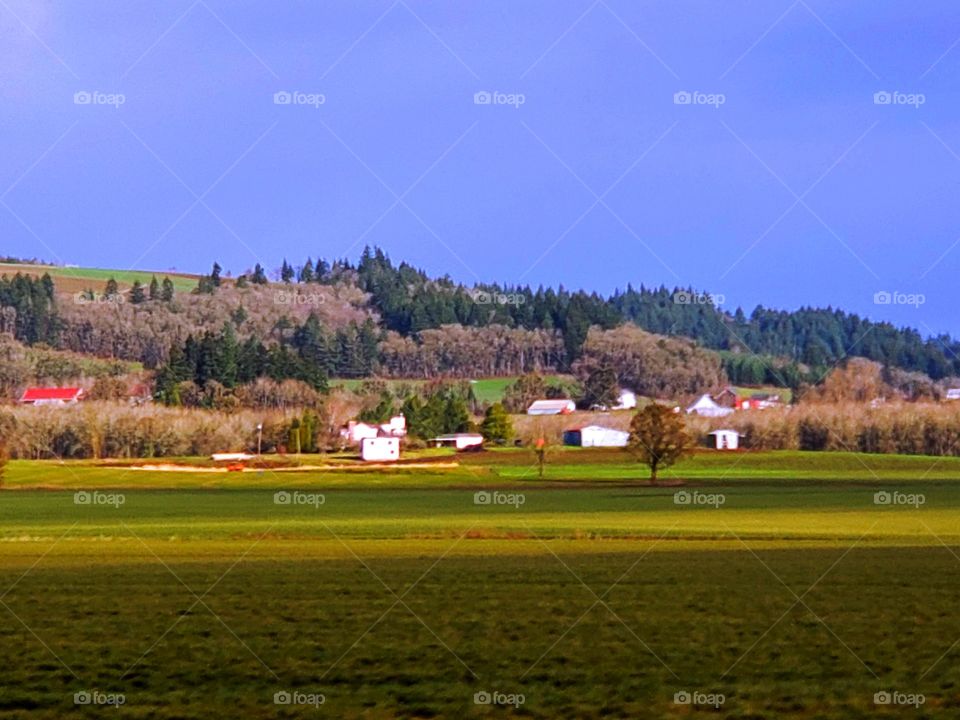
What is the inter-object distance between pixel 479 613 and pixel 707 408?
321 feet

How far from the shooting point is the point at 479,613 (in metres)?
24.6

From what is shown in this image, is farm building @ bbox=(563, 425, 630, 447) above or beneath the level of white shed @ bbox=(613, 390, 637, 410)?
beneath

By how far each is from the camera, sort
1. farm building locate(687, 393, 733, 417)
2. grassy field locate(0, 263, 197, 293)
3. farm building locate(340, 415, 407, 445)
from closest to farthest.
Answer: farm building locate(340, 415, 407, 445) < farm building locate(687, 393, 733, 417) < grassy field locate(0, 263, 197, 293)

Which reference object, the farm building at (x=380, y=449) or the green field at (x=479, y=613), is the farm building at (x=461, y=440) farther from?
the green field at (x=479, y=613)

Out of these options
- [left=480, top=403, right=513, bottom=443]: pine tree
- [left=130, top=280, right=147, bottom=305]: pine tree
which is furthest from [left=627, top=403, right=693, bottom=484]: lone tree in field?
[left=130, top=280, right=147, bottom=305]: pine tree

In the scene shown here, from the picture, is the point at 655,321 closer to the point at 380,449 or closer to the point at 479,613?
the point at 380,449

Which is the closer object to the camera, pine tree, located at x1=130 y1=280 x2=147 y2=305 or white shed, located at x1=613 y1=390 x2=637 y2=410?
white shed, located at x1=613 y1=390 x2=637 y2=410

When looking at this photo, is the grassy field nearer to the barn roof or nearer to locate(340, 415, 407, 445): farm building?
the barn roof

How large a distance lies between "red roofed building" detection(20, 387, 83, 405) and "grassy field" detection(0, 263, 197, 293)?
43.4 meters

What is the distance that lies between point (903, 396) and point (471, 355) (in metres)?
43.2

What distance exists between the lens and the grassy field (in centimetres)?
17962

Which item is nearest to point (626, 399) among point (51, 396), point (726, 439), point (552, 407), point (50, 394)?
point (552, 407)

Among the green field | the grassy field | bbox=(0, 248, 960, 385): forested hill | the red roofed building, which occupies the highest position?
the grassy field

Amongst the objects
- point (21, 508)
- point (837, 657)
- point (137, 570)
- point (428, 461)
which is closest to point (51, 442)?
point (428, 461)
